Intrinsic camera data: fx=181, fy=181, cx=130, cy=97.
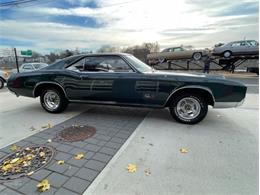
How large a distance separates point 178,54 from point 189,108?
14743mm

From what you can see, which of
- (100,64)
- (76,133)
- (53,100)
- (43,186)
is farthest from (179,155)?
(53,100)

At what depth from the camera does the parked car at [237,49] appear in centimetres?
1459

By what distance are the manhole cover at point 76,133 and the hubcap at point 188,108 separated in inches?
74.2

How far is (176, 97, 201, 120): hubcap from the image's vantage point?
3861 millimetres

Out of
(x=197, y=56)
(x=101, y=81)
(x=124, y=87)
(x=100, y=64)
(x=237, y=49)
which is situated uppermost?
(x=237, y=49)

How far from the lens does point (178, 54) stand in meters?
17.6

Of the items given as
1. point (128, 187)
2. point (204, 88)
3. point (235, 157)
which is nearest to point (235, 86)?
point (204, 88)

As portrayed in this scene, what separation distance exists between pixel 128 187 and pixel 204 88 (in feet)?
8.21

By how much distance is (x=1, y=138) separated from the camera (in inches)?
132

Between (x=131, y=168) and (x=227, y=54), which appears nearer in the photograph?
(x=131, y=168)

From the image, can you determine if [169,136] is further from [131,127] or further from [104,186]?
[104,186]

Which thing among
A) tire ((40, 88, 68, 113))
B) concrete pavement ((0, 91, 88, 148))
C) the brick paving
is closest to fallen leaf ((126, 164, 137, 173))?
the brick paving

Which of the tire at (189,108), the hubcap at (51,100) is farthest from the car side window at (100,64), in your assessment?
the tire at (189,108)

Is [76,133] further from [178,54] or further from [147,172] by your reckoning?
[178,54]
